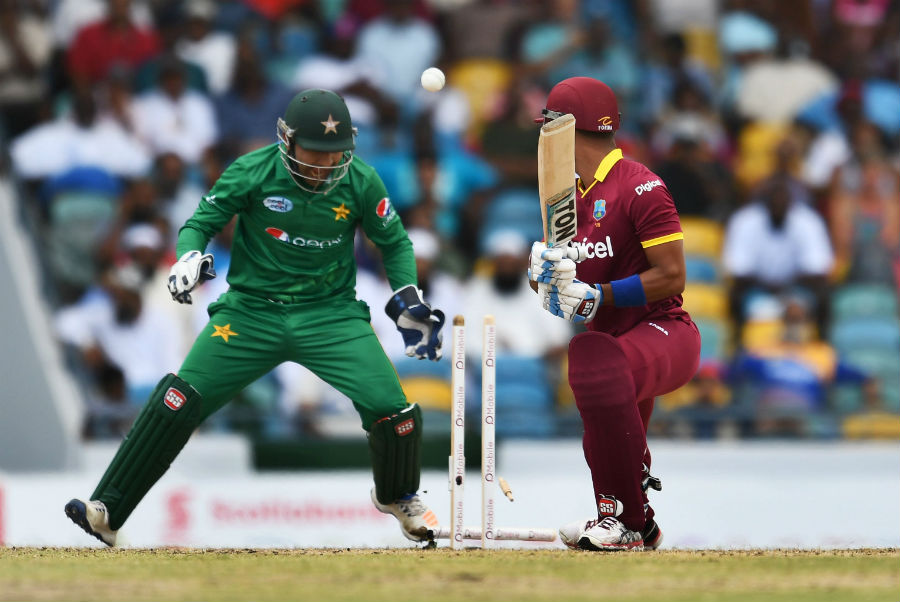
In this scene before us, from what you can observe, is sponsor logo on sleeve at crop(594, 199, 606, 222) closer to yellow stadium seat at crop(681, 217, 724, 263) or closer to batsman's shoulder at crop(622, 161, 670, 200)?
batsman's shoulder at crop(622, 161, 670, 200)

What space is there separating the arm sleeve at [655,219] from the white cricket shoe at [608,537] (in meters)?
1.21

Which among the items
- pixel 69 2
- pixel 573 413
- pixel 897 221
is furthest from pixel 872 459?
pixel 69 2

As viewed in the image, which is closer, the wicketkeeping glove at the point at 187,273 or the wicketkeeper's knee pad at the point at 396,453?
the wicketkeeping glove at the point at 187,273

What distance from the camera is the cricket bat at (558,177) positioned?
21.0 ft

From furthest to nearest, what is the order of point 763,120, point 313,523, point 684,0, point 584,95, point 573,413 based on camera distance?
point 684,0 < point 763,120 < point 573,413 < point 313,523 < point 584,95

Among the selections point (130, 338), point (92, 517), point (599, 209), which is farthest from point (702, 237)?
point (92, 517)

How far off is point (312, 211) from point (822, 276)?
19.8ft

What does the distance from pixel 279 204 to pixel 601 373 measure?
5.43 feet

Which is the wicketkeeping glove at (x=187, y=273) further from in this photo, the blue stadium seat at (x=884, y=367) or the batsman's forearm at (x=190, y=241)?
the blue stadium seat at (x=884, y=367)

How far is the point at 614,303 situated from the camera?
21.6ft

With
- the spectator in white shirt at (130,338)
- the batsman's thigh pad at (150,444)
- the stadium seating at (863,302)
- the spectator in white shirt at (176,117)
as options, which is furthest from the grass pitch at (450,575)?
the spectator in white shirt at (176,117)

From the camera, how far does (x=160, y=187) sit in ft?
40.9

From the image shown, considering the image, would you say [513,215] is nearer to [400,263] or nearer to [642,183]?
[400,263]

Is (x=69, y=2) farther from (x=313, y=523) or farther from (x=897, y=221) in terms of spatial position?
(x=897, y=221)
